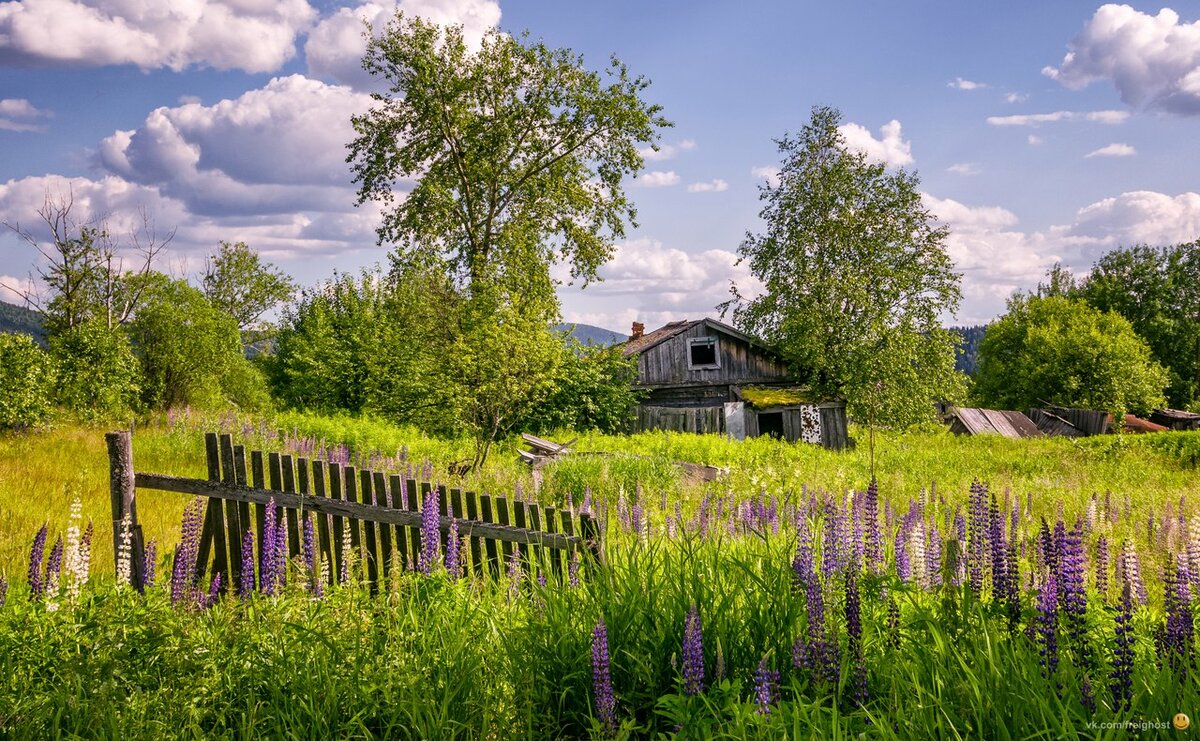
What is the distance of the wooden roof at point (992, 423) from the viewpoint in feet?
123

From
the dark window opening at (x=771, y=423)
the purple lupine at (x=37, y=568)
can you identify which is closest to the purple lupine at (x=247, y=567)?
the purple lupine at (x=37, y=568)

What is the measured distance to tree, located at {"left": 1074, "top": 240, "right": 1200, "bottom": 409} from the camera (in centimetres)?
5750

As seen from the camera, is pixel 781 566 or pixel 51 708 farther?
pixel 781 566

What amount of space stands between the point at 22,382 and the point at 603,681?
22.6 meters

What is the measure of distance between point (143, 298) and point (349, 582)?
129 feet

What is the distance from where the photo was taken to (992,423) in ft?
125

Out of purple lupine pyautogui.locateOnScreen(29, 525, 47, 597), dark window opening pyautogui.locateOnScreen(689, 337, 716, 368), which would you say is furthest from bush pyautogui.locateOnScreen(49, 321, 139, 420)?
purple lupine pyautogui.locateOnScreen(29, 525, 47, 597)

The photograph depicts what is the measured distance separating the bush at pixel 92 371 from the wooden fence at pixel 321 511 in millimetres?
22630

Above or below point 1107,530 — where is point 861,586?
above

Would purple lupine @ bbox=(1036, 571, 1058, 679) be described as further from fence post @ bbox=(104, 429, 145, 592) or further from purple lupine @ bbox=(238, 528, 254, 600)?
fence post @ bbox=(104, 429, 145, 592)

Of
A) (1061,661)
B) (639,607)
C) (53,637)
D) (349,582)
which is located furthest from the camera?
(349,582)

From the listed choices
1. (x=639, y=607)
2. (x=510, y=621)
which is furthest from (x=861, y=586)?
(x=510, y=621)

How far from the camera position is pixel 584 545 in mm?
5711

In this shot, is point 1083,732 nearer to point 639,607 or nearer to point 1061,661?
point 1061,661
